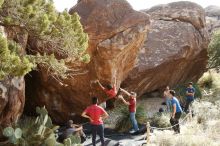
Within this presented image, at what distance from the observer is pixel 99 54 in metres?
14.1

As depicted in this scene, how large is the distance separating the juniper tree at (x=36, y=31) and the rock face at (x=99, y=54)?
125 inches

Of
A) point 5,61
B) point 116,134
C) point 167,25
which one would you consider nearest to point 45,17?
point 5,61

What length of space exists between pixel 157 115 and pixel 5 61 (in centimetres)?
928

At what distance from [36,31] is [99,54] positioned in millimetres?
5123

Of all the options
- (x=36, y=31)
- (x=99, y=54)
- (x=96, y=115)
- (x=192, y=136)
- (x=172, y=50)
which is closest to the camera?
(x=36, y=31)

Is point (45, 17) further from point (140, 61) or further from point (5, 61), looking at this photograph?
point (140, 61)

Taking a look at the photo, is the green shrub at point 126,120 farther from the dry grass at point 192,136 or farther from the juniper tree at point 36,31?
the juniper tree at point 36,31

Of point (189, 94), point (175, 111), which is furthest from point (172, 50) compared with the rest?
point (175, 111)

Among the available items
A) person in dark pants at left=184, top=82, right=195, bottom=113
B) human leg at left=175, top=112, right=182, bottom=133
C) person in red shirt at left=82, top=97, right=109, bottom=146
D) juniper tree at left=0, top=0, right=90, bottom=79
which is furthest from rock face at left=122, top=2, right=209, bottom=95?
juniper tree at left=0, top=0, right=90, bottom=79

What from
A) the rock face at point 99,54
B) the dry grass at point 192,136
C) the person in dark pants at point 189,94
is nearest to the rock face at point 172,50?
the person in dark pants at point 189,94

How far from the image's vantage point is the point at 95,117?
1076 centimetres

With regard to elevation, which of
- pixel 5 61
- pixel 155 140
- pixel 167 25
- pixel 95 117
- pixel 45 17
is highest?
pixel 167 25

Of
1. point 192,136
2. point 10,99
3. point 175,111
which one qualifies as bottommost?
point 192,136

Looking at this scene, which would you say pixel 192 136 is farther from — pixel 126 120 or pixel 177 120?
pixel 126 120
